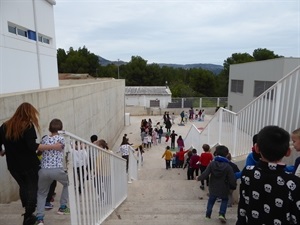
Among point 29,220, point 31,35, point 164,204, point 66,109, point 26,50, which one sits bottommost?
point 164,204

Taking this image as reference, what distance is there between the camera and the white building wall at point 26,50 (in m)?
9.52

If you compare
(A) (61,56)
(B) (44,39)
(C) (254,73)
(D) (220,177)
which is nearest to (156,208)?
(D) (220,177)

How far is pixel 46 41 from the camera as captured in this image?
46.3ft

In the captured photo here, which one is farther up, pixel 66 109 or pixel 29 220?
pixel 66 109

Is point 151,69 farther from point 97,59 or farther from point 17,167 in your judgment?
point 17,167

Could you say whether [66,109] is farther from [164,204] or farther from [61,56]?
[61,56]

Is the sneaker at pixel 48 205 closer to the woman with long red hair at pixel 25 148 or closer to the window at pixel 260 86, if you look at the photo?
the woman with long red hair at pixel 25 148

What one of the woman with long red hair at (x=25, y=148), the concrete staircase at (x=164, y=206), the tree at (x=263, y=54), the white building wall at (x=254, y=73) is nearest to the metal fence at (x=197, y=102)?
the white building wall at (x=254, y=73)

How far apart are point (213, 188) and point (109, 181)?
1620mm

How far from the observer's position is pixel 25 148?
292cm

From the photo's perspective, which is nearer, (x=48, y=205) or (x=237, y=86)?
(x=48, y=205)

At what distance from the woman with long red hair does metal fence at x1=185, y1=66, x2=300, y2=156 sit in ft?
11.5

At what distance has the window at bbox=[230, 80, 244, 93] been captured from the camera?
24030 millimetres

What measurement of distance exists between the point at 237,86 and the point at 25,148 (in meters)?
24.4
